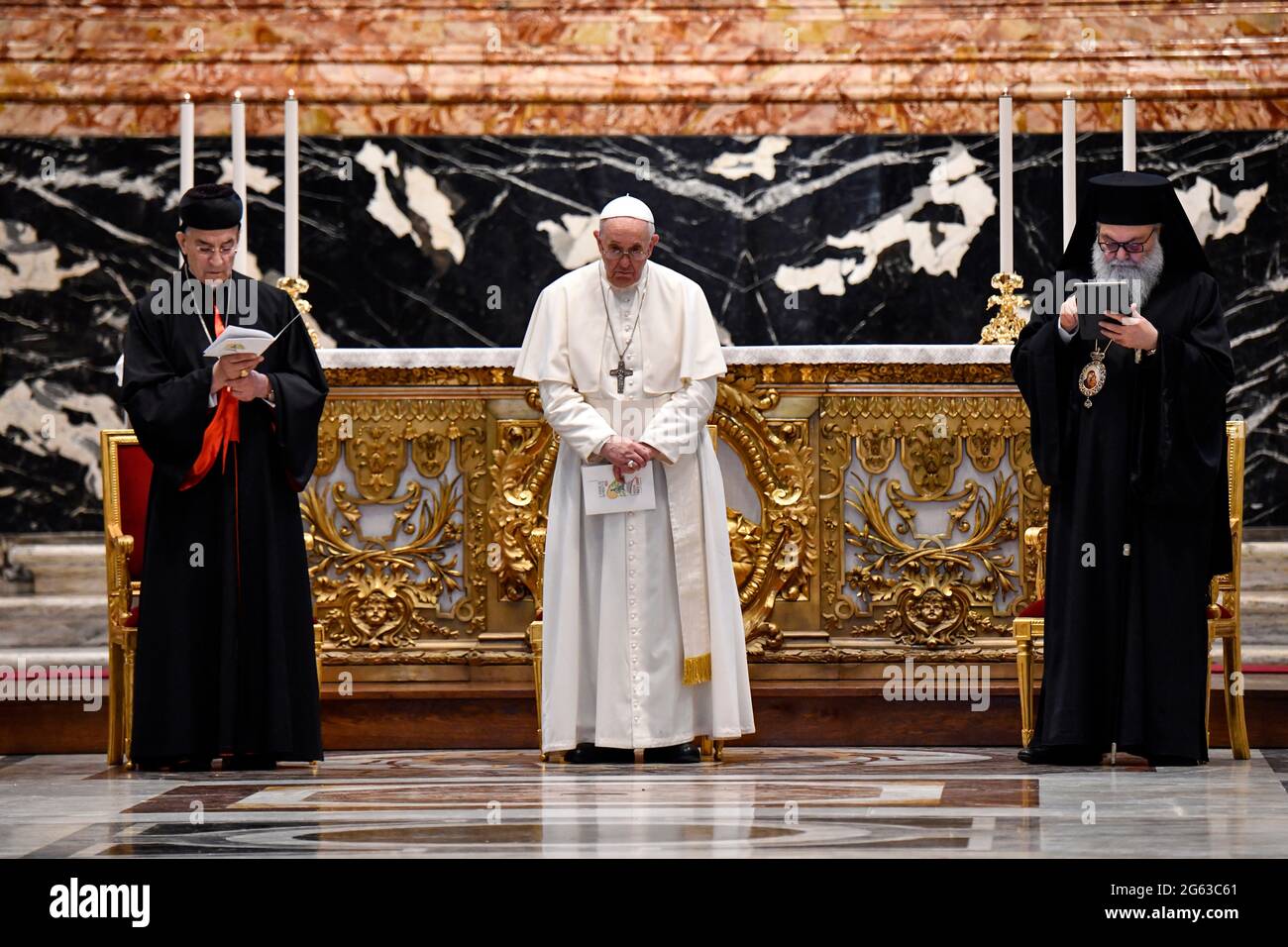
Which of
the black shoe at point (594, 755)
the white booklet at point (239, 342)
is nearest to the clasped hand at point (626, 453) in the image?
the black shoe at point (594, 755)

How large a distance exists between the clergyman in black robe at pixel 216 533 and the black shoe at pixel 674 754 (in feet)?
3.78

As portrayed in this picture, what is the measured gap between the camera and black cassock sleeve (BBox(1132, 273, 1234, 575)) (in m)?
7.56

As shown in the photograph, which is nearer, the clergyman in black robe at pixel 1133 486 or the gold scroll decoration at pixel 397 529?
the clergyman in black robe at pixel 1133 486

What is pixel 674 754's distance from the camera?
8039mm

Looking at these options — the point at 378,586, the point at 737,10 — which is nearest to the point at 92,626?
the point at 378,586

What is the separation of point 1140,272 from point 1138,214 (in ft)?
0.78

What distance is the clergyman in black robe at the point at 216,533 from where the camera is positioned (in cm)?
771

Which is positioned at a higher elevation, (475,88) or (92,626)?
(475,88)

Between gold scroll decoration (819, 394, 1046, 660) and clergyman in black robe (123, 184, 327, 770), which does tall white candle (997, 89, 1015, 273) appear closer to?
gold scroll decoration (819, 394, 1046, 660)

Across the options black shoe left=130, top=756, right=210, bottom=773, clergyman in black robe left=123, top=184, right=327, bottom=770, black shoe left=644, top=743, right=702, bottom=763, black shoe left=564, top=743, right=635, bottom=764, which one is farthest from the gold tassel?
black shoe left=130, top=756, right=210, bottom=773

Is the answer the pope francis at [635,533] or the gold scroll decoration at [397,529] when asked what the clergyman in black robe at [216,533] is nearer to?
the pope francis at [635,533]

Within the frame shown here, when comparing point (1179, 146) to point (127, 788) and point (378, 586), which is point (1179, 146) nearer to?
point (378, 586)

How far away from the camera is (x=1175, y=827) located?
581 cm
